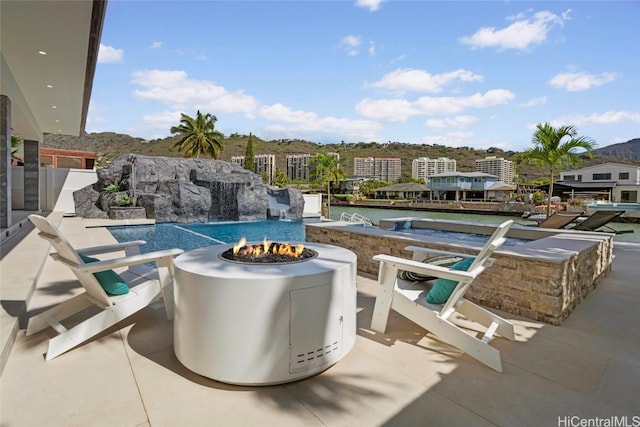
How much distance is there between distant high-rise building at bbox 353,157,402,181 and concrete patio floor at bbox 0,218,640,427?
66.1 metres

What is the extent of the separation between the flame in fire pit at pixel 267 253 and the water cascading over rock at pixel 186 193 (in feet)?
46.8

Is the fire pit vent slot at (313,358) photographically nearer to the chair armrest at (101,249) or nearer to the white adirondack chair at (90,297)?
the white adirondack chair at (90,297)

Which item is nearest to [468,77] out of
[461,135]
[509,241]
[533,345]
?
[509,241]

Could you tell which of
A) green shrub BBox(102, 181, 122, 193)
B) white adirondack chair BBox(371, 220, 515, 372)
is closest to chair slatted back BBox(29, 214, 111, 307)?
white adirondack chair BBox(371, 220, 515, 372)

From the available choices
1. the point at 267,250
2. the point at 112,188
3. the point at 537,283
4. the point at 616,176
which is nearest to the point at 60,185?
the point at 112,188

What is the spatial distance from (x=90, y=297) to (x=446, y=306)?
283 cm

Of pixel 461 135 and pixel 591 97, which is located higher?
pixel 461 135

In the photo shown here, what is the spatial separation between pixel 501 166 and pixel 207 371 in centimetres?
6574

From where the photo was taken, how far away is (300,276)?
6.88 ft

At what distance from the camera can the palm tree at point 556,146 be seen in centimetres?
1037

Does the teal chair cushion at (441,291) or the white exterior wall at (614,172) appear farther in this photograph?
the white exterior wall at (614,172)

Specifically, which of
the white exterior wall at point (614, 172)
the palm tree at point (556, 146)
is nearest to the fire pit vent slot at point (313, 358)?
the palm tree at point (556, 146)

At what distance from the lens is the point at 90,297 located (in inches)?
113

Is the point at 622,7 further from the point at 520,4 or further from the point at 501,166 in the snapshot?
the point at 501,166
